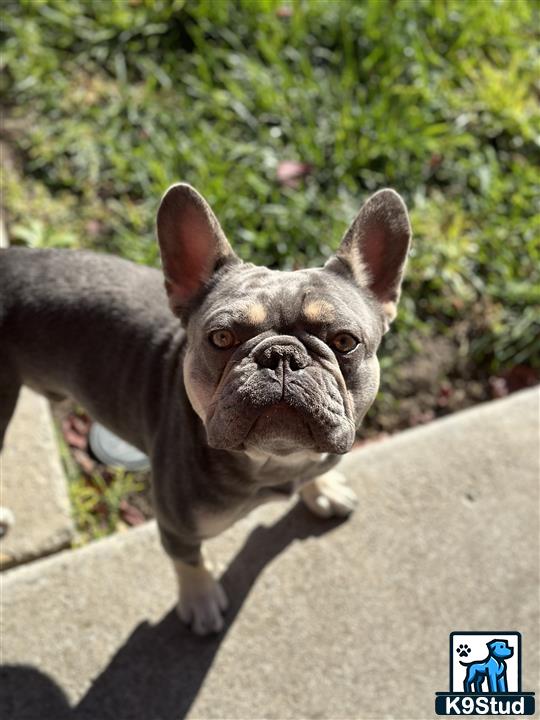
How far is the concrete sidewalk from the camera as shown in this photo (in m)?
3.69

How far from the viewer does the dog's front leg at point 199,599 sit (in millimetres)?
3789

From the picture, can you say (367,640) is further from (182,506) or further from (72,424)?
(72,424)

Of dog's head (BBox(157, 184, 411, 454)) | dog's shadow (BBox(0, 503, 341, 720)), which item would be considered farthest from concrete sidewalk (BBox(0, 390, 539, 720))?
dog's head (BBox(157, 184, 411, 454))

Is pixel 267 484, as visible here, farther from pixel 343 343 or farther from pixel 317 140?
pixel 317 140

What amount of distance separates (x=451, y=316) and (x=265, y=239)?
4.31 feet

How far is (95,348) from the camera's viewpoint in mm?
3541

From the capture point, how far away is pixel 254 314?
2.87m

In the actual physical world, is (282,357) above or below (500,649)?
above

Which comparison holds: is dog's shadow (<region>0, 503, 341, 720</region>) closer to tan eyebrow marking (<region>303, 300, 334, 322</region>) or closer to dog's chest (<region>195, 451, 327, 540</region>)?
dog's chest (<region>195, 451, 327, 540</region>)

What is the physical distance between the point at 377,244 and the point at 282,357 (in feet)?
2.50

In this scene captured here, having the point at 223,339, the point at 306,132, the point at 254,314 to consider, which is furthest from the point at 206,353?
the point at 306,132

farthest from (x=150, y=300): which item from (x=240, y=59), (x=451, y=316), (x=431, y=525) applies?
(x=240, y=59)

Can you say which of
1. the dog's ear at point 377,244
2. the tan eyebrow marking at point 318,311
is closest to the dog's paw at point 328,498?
the dog's ear at point 377,244

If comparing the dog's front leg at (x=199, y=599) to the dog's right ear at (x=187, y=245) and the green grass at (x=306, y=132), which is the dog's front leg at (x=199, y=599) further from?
the green grass at (x=306, y=132)
